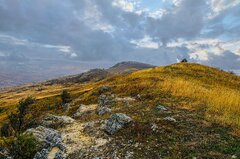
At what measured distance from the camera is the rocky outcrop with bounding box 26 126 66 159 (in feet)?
74.2

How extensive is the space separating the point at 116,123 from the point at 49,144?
591 centimetres

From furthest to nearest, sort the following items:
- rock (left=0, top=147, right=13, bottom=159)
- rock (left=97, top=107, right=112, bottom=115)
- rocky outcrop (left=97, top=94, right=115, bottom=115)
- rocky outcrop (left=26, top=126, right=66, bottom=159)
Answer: rocky outcrop (left=97, top=94, right=115, bottom=115) → rock (left=97, top=107, right=112, bottom=115) → rocky outcrop (left=26, top=126, right=66, bottom=159) → rock (left=0, top=147, right=13, bottom=159)

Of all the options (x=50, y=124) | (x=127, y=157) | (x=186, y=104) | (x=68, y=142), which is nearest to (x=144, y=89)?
(x=186, y=104)

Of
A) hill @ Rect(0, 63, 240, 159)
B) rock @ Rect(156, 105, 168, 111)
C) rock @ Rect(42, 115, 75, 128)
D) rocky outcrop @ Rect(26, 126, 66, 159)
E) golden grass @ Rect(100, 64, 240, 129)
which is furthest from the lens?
rock @ Rect(42, 115, 75, 128)

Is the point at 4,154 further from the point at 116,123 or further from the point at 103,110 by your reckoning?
→ the point at 103,110

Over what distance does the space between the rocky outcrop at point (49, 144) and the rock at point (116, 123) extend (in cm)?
420

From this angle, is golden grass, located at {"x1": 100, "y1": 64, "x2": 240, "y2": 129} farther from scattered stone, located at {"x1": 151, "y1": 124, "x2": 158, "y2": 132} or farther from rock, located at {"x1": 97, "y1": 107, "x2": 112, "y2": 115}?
rock, located at {"x1": 97, "y1": 107, "x2": 112, "y2": 115}

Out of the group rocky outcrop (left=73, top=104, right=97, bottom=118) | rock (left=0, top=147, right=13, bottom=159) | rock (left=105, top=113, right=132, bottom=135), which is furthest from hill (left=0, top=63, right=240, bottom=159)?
rock (left=0, top=147, right=13, bottom=159)

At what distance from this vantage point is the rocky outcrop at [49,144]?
74.2 ft

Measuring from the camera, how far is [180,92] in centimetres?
3659

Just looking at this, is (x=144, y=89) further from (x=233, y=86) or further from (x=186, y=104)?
(x=233, y=86)

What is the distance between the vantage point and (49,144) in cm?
2442

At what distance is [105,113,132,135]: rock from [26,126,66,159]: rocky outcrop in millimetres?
4198

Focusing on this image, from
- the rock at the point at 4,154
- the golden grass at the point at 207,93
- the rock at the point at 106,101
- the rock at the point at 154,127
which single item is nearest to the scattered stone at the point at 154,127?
the rock at the point at 154,127
